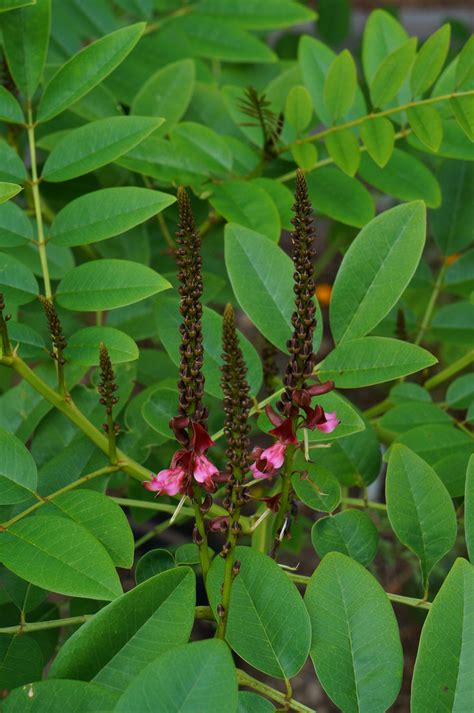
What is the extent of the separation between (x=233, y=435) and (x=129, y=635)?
0.18 meters

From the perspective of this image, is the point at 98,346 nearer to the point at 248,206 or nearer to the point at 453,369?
the point at 248,206

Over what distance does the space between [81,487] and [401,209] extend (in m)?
0.42

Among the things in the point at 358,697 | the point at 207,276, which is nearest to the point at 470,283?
the point at 207,276

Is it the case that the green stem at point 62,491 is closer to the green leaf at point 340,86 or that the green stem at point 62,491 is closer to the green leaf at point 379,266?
the green leaf at point 379,266

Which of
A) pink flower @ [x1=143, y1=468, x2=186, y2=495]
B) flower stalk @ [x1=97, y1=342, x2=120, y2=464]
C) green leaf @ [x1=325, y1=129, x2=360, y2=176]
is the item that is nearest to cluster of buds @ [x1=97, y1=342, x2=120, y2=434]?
flower stalk @ [x1=97, y1=342, x2=120, y2=464]

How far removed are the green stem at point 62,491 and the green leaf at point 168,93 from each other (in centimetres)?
50

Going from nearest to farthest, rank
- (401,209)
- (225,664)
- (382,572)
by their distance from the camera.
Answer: (225,664) → (401,209) → (382,572)

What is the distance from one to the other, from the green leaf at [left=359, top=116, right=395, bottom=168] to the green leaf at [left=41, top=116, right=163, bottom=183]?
10.5 inches

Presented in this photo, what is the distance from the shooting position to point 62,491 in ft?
2.67

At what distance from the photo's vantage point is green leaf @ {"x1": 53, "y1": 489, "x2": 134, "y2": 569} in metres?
0.74

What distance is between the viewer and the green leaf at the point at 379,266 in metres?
0.82

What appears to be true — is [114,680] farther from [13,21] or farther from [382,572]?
[382,572]

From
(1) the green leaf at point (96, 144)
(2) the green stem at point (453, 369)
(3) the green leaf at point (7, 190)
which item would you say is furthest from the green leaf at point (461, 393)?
(3) the green leaf at point (7, 190)

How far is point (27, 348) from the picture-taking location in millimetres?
925
